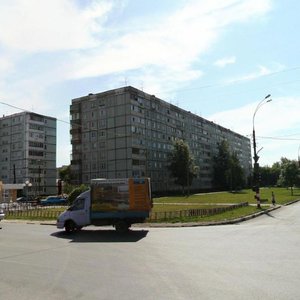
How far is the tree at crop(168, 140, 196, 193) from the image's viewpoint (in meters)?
100

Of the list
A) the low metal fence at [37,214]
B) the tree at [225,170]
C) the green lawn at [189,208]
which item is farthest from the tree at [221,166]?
the low metal fence at [37,214]

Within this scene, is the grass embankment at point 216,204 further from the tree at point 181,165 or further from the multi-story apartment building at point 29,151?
the multi-story apartment building at point 29,151

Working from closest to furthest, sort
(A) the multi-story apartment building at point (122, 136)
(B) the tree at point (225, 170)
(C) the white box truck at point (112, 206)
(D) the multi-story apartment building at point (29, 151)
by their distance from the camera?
(C) the white box truck at point (112, 206), (A) the multi-story apartment building at point (122, 136), (D) the multi-story apartment building at point (29, 151), (B) the tree at point (225, 170)

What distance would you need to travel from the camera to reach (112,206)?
22.1 metres

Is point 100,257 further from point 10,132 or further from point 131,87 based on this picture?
point 10,132

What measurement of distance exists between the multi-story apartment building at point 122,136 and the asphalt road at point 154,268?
256ft

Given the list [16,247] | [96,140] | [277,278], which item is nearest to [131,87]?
[96,140]

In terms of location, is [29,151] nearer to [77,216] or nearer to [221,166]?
[221,166]

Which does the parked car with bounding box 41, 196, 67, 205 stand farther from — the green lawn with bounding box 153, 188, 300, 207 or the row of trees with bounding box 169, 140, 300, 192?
the row of trees with bounding box 169, 140, 300, 192

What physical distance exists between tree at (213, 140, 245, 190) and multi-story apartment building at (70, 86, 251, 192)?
22308 millimetres

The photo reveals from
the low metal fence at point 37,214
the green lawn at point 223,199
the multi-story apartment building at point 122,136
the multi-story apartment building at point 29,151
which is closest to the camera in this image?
the low metal fence at point 37,214

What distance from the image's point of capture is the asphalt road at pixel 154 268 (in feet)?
26.9

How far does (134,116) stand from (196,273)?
287ft

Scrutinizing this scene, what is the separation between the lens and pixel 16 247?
15.7 m
